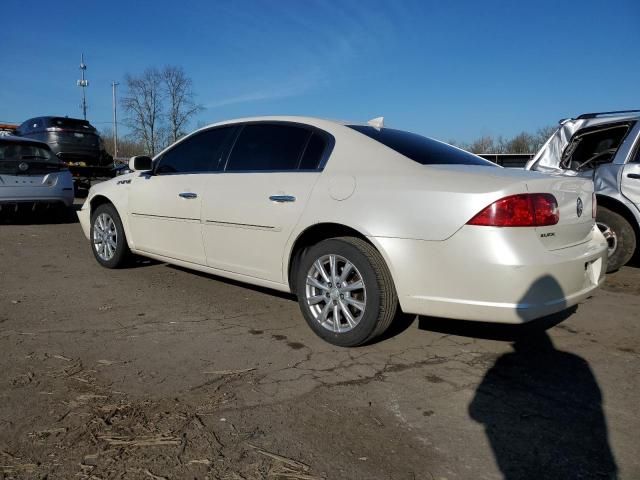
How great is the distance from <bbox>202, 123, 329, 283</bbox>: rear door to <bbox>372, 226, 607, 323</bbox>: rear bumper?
33.7 inches

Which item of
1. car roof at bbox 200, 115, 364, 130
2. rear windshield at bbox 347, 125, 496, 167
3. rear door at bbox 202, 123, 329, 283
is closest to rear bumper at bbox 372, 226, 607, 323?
rear windshield at bbox 347, 125, 496, 167

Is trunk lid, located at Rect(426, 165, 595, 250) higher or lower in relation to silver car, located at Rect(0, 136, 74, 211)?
lower

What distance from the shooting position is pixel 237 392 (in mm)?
2822

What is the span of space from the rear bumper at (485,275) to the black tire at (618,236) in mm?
3002

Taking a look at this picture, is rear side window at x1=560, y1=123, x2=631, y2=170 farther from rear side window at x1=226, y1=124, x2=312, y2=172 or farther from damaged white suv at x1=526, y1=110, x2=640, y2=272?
rear side window at x1=226, y1=124, x2=312, y2=172

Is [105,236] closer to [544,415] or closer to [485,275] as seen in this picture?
[485,275]

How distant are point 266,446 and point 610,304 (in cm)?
378

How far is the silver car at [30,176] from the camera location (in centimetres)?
878

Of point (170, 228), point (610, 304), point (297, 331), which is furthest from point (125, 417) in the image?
point (610, 304)

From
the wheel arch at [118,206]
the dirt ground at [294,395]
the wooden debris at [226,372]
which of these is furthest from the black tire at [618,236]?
the wheel arch at [118,206]

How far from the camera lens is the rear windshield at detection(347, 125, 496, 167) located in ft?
12.0

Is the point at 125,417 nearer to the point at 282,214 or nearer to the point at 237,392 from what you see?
the point at 237,392

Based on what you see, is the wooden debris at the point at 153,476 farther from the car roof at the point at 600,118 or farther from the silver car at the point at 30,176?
the silver car at the point at 30,176

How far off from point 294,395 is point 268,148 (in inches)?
81.9
